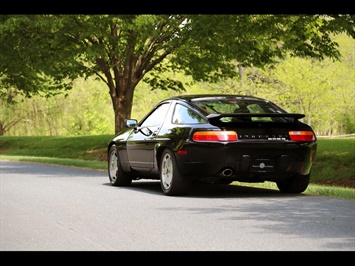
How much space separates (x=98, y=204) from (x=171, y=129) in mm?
2030

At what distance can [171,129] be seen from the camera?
13.0 m

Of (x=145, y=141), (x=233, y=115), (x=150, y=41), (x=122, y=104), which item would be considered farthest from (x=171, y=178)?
(x=122, y=104)

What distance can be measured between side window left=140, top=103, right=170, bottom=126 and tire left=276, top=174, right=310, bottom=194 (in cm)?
238

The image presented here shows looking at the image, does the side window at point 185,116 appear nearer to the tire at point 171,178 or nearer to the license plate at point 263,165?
the tire at point 171,178

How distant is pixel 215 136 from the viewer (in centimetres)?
1205

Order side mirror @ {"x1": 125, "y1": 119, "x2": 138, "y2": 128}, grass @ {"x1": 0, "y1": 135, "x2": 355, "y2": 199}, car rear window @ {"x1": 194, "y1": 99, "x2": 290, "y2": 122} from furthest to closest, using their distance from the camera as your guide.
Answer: grass @ {"x1": 0, "y1": 135, "x2": 355, "y2": 199}
side mirror @ {"x1": 125, "y1": 119, "x2": 138, "y2": 128}
car rear window @ {"x1": 194, "y1": 99, "x2": 290, "y2": 122}

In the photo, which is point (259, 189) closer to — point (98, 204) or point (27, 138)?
point (98, 204)

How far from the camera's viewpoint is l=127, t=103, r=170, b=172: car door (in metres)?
13.5

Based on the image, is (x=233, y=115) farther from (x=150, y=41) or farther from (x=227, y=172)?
(x=150, y=41)

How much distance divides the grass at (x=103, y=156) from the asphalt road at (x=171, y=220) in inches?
71.6

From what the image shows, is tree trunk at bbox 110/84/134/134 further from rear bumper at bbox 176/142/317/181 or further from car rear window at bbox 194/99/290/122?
rear bumper at bbox 176/142/317/181

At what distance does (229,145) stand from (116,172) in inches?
149

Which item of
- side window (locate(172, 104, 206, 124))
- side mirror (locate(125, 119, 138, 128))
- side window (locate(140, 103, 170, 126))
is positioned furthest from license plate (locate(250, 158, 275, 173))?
side mirror (locate(125, 119, 138, 128))

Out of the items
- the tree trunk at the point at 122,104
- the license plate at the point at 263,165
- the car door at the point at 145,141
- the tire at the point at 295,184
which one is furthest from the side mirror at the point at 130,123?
the tree trunk at the point at 122,104
